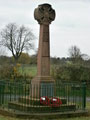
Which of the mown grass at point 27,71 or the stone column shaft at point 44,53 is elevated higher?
the stone column shaft at point 44,53

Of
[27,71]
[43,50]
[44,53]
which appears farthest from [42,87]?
[27,71]

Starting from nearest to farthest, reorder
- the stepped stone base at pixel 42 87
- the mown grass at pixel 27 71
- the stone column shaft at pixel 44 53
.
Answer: the stepped stone base at pixel 42 87, the stone column shaft at pixel 44 53, the mown grass at pixel 27 71

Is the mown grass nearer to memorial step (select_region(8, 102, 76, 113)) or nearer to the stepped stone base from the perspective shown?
the stepped stone base

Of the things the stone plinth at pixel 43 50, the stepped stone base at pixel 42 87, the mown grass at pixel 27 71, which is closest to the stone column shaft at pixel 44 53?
the stone plinth at pixel 43 50

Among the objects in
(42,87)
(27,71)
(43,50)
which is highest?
(43,50)

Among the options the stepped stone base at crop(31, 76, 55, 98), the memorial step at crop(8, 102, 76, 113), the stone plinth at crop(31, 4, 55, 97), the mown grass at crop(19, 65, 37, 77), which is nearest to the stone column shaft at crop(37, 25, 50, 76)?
the stone plinth at crop(31, 4, 55, 97)

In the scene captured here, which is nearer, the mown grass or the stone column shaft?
the stone column shaft

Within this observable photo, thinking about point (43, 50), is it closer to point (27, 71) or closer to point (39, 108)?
point (39, 108)

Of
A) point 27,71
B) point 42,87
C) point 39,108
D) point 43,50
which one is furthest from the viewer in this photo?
point 27,71

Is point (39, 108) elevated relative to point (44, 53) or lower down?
lower down

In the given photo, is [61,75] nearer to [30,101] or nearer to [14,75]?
[14,75]

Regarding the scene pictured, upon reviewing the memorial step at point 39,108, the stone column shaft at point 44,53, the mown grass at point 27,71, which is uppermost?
the stone column shaft at point 44,53

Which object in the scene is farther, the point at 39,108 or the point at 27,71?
the point at 27,71

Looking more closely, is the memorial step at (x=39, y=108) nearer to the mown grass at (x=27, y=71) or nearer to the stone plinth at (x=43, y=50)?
the stone plinth at (x=43, y=50)
